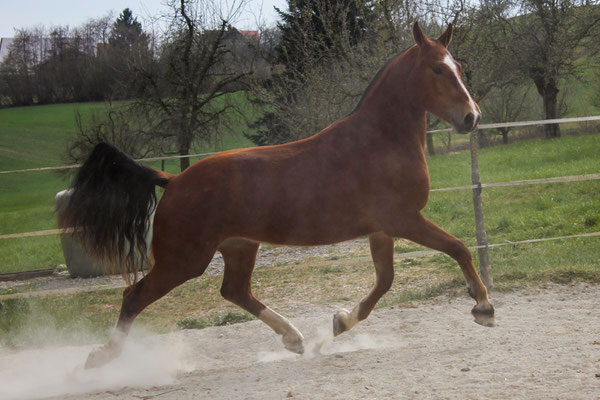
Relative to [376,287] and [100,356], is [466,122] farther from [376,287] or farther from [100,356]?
[100,356]

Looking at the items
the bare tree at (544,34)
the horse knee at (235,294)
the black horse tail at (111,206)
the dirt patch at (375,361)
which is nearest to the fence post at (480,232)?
the dirt patch at (375,361)

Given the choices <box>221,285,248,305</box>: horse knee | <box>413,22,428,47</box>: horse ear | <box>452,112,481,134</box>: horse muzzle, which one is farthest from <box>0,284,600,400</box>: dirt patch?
<box>413,22,428,47</box>: horse ear

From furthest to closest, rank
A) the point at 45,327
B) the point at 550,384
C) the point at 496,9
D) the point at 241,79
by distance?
the point at 496,9
the point at 241,79
the point at 45,327
the point at 550,384

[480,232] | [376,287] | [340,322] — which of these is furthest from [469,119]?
[480,232]

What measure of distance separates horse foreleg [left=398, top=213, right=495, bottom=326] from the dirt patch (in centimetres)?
26

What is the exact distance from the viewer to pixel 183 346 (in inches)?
172

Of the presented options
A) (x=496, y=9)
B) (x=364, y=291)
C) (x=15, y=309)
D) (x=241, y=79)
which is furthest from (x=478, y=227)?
(x=496, y=9)

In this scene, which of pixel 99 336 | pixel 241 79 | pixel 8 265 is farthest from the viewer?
pixel 241 79

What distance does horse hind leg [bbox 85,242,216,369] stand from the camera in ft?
11.1

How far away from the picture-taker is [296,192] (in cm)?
338

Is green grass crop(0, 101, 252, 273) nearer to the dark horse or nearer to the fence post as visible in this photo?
the dark horse

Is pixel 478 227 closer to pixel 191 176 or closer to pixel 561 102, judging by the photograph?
pixel 191 176

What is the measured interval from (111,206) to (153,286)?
0.58m

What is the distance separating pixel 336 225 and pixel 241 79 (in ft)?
39.5
